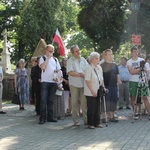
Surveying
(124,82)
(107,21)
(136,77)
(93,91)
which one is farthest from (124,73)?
(107,21)

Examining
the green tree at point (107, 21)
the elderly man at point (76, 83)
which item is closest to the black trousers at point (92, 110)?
the elderly man at point (76, 83)

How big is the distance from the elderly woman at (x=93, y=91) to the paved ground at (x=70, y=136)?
Result: 28 cm

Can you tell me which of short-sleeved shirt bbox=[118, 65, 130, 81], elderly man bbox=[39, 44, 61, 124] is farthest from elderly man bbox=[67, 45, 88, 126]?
short-sleeved shirt bbox=[118, 65, 130, 81]

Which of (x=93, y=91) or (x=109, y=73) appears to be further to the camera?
(x=109, y=73)

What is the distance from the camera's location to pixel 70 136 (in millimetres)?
7203

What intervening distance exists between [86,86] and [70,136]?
5.06 feet

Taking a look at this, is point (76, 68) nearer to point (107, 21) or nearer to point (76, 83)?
point (76, 83)

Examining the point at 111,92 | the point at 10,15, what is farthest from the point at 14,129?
the point at 10,15

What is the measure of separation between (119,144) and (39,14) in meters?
28.3

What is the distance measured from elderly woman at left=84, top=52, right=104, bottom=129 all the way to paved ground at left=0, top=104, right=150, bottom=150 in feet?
0.93

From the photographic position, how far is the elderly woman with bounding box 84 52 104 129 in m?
8.20

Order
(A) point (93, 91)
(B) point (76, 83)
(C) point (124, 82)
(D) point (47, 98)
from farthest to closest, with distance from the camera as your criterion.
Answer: (C) point (124, 82) → (D) point (47, 98) → (B) point (76, 83) → (A) point (93, 91)

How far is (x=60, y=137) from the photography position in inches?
279

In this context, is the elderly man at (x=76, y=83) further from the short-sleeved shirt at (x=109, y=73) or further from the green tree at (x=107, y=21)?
the green tree at (x=107, y=21)
